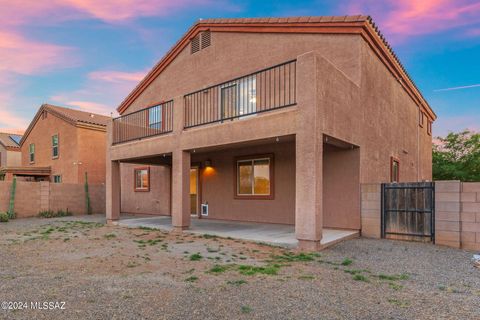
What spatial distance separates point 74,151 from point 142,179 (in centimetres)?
675

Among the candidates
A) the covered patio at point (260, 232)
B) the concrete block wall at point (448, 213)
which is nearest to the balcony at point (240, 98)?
the covered patio at point (260, 232)

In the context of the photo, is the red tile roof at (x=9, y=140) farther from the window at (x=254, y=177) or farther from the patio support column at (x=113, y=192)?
the window at (x=254, y=177)

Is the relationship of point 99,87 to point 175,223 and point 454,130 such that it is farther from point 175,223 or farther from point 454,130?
point 454,130

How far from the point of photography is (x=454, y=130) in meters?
25.2

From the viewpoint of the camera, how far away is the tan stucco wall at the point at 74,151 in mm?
19766

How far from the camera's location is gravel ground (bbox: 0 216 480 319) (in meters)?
3.72

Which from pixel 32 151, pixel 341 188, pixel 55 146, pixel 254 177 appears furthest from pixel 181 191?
pixel 32 151

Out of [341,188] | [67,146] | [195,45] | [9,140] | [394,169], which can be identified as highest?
[195,45]

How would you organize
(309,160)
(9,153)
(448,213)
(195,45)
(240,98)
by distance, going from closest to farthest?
(309,160) → (448,213) → (240,98) → (195,45) → (9,153)

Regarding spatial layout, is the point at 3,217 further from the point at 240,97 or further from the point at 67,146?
the point at 240,97

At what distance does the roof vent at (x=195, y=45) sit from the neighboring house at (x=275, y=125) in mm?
44

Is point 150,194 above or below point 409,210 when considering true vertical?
below

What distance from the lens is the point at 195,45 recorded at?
13797 mm

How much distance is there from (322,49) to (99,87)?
1431 centimetres
